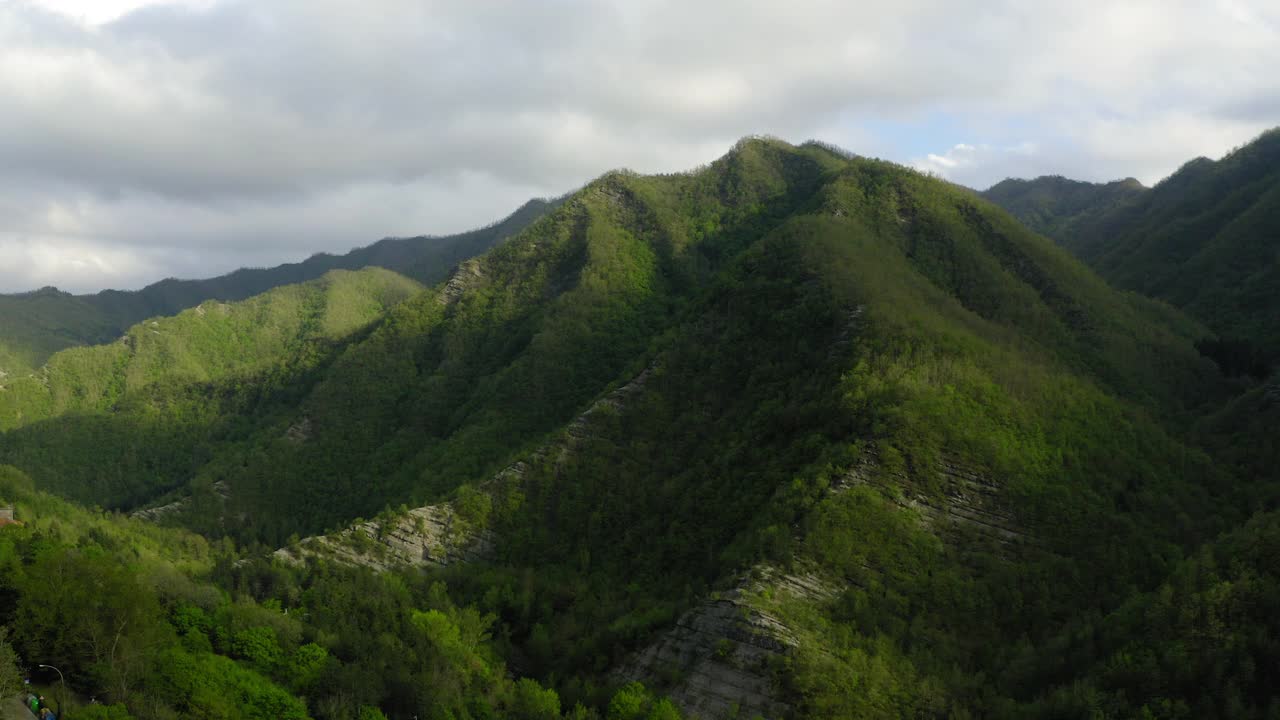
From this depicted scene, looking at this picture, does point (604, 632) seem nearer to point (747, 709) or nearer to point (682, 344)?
point (747, 709)

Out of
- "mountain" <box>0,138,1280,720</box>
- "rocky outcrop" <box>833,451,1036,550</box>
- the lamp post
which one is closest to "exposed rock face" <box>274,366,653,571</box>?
"mountain" <box>0,138,1280,720</box>

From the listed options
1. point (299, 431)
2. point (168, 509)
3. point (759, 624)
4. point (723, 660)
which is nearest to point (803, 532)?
point (759, 624)

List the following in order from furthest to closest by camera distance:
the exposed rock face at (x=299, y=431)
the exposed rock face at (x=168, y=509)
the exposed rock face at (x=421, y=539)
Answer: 1. the exposed rock face at (x=299, y=431)
2. the exposed rock face at (x=168, y=509)
3. the exposed rock face at (x=421, y=539)

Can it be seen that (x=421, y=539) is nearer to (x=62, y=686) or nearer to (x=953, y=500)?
(x=62, y=686)

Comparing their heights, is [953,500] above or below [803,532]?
above

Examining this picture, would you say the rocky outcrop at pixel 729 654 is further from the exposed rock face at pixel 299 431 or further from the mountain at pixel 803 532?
the exposed rock face at pixel 299 431

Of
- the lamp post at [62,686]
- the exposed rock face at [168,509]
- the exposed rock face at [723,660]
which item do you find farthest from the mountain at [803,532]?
the exposed rock face at [168,509]
